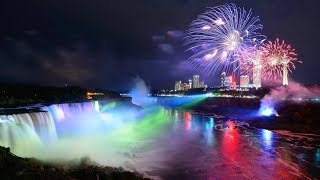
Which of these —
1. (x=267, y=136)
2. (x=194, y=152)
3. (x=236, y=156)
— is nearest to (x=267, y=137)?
(x=267, y=136)

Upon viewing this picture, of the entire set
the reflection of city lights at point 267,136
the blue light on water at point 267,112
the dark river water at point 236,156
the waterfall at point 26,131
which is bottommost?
the reflection of city lights at point 267,136

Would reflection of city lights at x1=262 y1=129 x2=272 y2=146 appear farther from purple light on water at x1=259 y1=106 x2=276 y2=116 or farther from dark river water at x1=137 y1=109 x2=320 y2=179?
purple light on water at x1=259 y1=106 x2=276 y2=116

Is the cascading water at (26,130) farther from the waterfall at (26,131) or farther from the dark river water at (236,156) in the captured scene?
the dark river water at (236,156)

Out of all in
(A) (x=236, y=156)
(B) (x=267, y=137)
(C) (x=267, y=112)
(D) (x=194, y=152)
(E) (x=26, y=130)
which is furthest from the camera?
(C) (x=267, y=112)

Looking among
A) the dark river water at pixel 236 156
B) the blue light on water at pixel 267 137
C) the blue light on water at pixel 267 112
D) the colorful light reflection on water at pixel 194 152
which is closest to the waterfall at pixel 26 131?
the colorful light reflection on water at pixel 194 152

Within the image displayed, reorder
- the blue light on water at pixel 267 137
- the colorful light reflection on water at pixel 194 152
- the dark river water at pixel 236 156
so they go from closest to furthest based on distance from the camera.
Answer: the dark river water at pixel 236 156 < the colorful light reflection on water at pixel 194 152 < the blue light on water at pixel 267 137

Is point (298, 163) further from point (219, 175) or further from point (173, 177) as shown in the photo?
point (173, 177)

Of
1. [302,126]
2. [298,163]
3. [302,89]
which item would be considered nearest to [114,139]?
[298,163]

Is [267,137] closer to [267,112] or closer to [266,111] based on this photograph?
[267,112]
